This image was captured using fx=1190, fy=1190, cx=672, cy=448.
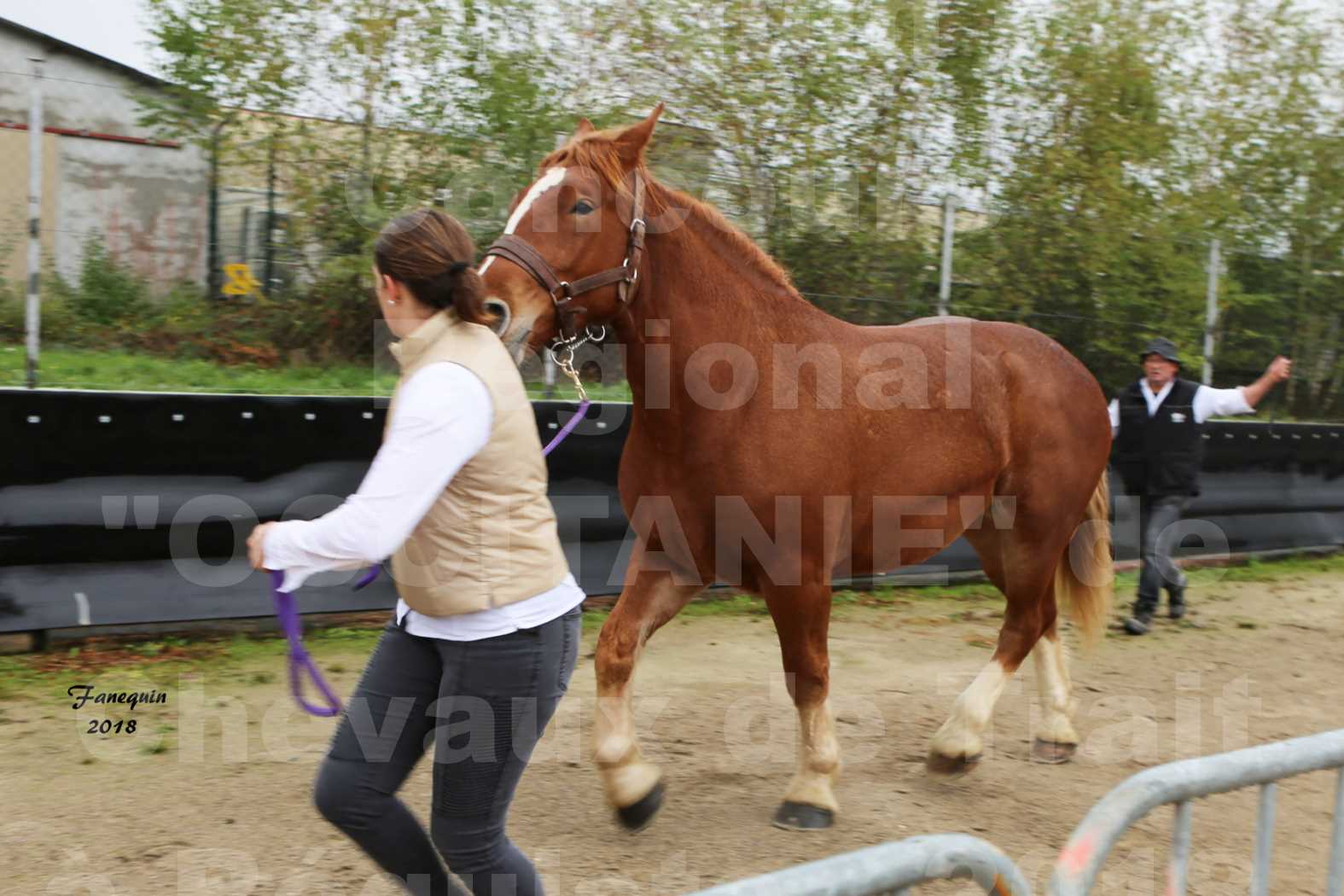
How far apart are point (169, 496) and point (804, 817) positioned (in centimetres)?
320

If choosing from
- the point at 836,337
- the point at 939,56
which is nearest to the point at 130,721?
the point at 836,337

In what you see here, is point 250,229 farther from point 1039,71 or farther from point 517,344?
point 1039,71

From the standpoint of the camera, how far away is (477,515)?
242 centimetres

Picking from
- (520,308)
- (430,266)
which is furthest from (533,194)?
(430,266)

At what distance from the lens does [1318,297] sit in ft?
36.2

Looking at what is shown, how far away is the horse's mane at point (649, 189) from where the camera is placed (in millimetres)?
3643

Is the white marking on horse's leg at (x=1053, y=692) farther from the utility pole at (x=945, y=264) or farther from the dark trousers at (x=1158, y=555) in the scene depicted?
the utility pole at (x=945, y=264)

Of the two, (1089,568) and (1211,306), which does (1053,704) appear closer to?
(1089,568)

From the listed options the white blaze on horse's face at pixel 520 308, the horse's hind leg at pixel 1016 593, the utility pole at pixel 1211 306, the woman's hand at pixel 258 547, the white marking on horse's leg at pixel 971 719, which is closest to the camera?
→ the woman's hand at pixel 258 547

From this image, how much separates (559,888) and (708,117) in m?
6.25

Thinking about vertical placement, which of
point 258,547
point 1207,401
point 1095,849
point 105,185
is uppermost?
point 105,185

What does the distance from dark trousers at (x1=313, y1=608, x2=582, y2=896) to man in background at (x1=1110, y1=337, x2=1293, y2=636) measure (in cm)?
585

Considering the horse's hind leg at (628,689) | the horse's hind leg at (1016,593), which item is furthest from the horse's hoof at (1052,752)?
the horse's hind leg at (628,689)

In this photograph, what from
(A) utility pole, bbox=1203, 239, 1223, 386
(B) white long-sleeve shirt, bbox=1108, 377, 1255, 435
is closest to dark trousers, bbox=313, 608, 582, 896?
(B) white long-sleeve shirt, bbox=1108, 377, 1255, 435
